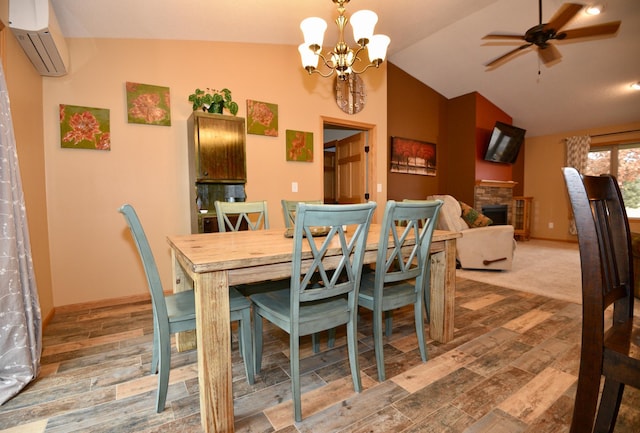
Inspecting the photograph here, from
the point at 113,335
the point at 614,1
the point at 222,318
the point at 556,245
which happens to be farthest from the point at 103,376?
the point at 556,245

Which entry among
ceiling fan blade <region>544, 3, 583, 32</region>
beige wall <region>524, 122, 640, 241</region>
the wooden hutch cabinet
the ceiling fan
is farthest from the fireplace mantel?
the wooden hutch cabinet

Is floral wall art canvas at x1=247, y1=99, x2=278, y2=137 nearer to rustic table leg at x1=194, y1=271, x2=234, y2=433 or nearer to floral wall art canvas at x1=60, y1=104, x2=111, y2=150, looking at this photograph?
floral wall art canvas at x1=60, y1=104, x2=111, y2=150

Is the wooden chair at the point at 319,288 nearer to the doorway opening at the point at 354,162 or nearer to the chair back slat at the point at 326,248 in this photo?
the chair back slat at the point at 326,248

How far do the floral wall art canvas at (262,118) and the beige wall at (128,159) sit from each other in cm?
7

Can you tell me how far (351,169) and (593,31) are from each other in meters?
3.18

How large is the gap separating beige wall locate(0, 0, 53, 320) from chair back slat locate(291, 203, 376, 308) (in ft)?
7.21

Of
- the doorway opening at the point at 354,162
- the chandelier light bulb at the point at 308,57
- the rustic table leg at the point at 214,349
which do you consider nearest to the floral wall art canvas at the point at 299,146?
the doorway opening at the point at 354,162

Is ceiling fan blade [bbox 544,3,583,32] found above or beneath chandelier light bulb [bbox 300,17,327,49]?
above

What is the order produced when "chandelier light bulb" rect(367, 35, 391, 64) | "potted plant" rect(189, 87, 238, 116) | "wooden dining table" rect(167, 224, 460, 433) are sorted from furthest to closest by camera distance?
1. "potted plant" rect(189, 87, 238, 116)
2. "chandelier light bulb" rect(367, 35, 391, 64)
3. "wooden dining table" rect(167, 224, 460, 433)

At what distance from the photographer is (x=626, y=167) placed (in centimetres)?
593

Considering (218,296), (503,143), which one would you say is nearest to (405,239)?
(218,296)

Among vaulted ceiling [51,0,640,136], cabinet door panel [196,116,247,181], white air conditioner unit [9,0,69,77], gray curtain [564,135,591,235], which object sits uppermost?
vaulted ceiling [51,0,640,136]

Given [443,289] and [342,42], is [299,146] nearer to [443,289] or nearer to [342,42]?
[342,42]

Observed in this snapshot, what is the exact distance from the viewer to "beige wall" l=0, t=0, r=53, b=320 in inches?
80.3
